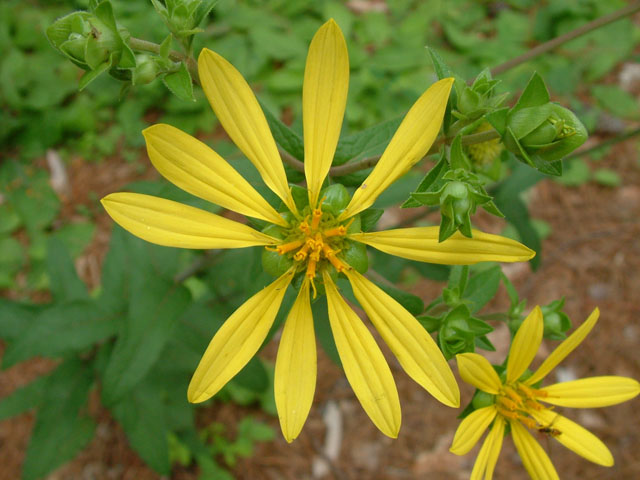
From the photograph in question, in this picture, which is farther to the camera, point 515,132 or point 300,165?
point 300,165

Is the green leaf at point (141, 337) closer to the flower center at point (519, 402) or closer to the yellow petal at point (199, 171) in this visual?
the yellow petal at point (199, 171)

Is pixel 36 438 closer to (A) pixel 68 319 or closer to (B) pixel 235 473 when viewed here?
(A) pixel 68 319

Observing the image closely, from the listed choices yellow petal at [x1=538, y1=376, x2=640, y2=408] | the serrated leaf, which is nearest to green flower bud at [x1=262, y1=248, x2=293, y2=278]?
the serrated leaf

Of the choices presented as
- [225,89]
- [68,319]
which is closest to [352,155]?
[225,89]

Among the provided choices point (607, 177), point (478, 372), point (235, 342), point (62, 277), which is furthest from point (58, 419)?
point (607, 177)

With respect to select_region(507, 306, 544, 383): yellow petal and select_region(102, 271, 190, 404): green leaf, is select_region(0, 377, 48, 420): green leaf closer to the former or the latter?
select_region(102, 271, 190, 404): green leaf

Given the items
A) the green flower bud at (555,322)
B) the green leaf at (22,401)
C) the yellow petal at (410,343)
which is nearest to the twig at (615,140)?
the green flower bud at (555,322)
